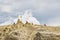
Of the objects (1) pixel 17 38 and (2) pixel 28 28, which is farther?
(2) pixel 28 28

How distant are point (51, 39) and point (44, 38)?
0.58 meters

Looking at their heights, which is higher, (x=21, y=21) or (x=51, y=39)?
(x=21, y=21)

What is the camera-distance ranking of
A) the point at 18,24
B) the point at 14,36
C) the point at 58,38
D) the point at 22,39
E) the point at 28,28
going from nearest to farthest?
the point at 58,38 → the point at 14,36 → the point at 22,39 → the point at 28,28 → the point at 18,24

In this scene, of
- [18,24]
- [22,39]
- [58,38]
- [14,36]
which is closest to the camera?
[58,38]

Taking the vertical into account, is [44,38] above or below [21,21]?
below

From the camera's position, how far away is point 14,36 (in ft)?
82.4

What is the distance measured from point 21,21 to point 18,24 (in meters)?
1.07

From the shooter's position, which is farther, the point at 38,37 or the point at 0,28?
the point at 0,28

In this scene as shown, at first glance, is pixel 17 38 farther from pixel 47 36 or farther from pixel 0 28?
pixel 0 28

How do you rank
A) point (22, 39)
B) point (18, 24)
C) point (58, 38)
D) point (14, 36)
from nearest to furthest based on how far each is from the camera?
1. point (58, 38)
2. point (14, 36)
3. point (22, 39)
4. point (18, 24)

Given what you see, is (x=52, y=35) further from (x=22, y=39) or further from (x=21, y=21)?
(x=21, y=21)

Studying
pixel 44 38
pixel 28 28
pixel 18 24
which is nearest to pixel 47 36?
pixel 44 38

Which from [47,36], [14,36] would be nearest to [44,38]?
[47,36]

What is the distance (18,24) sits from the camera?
44000 mm
